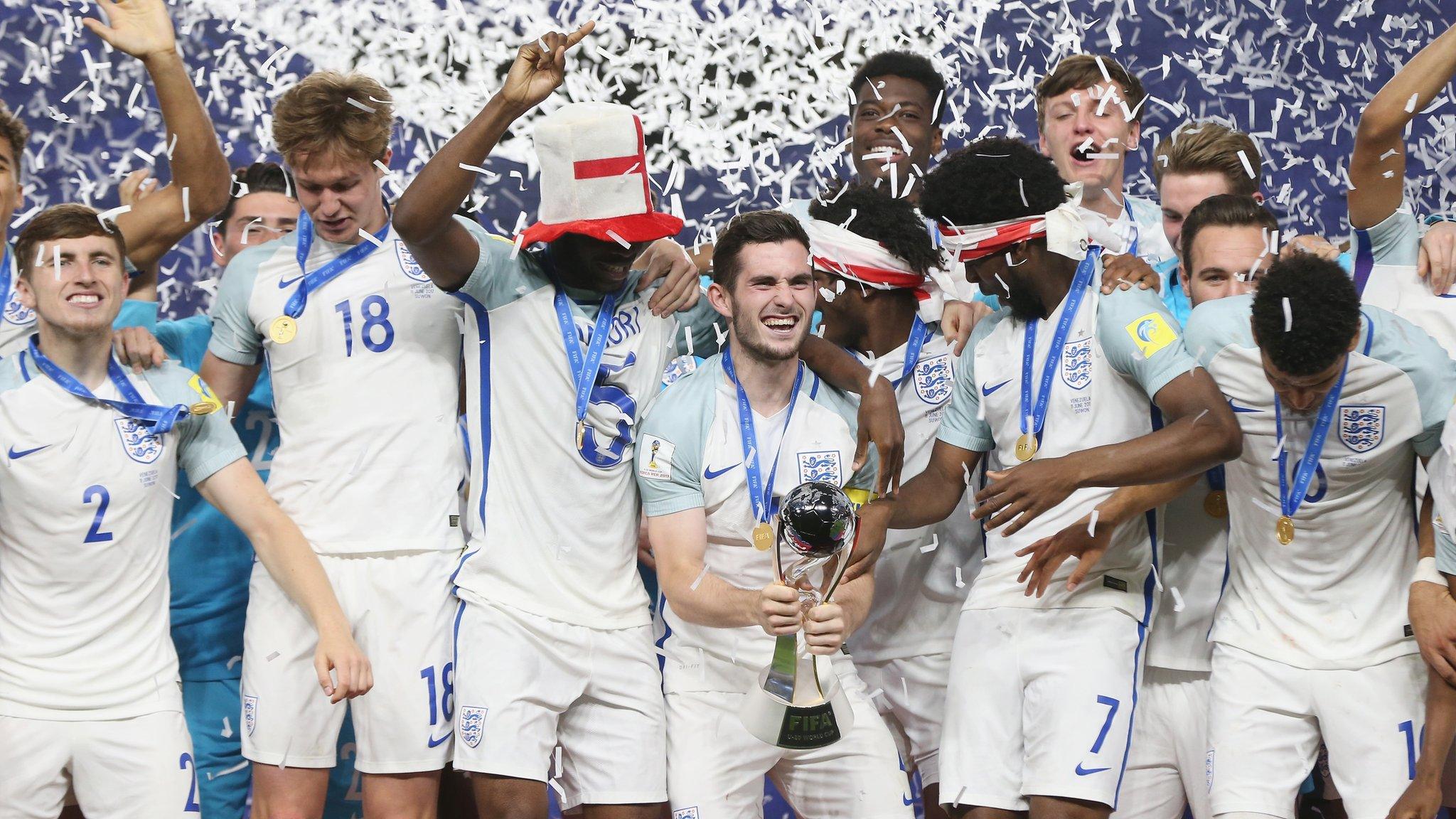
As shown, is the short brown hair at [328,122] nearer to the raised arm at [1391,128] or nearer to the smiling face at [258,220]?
the smiling face at [258,220]

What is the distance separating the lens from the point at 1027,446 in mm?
3809

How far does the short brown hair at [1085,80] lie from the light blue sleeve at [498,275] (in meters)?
1.94

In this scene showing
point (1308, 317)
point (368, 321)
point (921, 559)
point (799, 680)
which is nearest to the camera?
point (1308, 317)

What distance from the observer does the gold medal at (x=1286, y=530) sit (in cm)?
373

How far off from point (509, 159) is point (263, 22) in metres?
1.20

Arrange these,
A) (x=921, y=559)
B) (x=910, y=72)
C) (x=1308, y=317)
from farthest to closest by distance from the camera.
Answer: (x=910, y=72) < (x=921, y=559) < (x=1308, y=317)

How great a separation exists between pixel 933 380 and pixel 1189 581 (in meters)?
0.91

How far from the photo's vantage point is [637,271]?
161 inches

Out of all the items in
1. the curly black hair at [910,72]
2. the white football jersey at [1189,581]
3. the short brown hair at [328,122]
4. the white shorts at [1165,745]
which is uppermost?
the curly black hair at [910,72]

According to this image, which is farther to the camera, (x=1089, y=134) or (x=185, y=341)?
(x=1089, y=134)

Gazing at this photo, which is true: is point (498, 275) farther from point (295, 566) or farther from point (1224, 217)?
point (1224, 217)

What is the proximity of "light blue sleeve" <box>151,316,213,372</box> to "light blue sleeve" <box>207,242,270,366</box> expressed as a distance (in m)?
0.31

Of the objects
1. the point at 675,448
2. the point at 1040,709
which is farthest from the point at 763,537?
the point at 1040,709

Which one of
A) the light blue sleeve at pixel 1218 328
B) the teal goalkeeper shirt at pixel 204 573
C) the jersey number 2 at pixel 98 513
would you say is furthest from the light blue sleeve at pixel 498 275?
the light blue sleeve at pixel 1218 328
